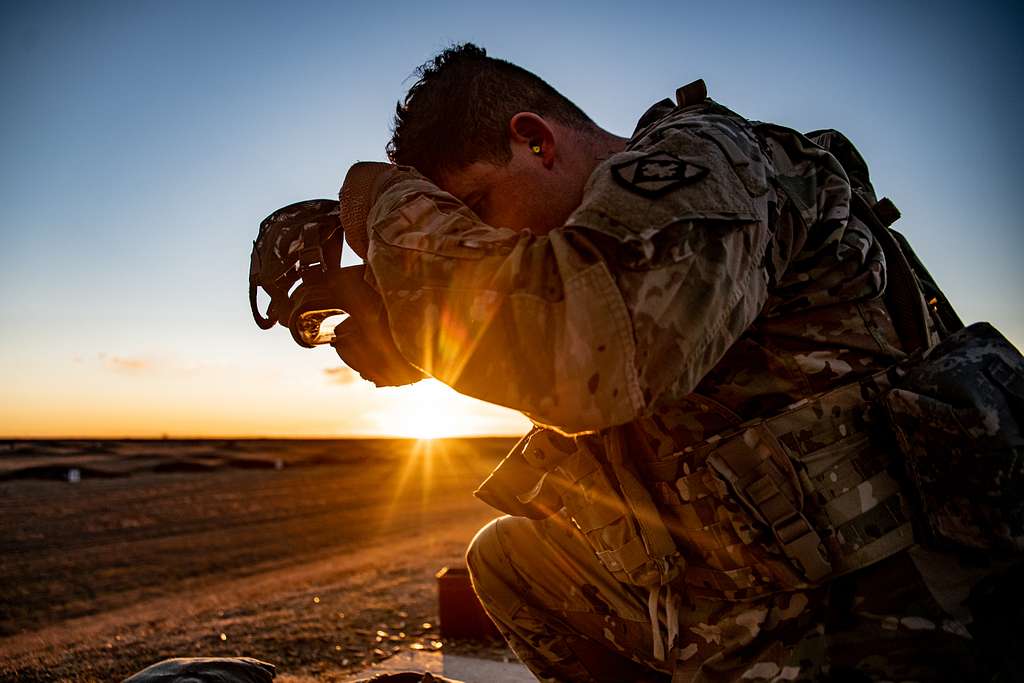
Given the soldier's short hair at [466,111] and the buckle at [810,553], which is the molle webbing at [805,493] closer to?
the buckle at [810,553]

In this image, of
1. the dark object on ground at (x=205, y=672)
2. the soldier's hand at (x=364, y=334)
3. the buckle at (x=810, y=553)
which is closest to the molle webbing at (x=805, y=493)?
the buckle at (x=810, y=553)

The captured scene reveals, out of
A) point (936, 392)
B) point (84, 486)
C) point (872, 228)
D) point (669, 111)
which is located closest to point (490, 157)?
point (669, 111)

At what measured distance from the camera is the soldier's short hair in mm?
1611

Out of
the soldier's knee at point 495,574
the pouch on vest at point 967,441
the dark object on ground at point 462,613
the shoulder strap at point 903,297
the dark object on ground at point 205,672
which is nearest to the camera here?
the pouch on vest at point 967,441

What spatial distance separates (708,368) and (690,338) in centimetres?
10

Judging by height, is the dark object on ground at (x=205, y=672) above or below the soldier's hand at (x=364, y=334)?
below

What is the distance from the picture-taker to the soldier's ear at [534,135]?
61.7 inches

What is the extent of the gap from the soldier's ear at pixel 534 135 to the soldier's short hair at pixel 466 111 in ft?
0.11

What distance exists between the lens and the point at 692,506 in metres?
1.50

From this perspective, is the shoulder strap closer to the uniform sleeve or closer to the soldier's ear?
the uniform sleeve

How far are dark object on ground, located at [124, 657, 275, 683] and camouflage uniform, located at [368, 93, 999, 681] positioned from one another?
4.22ft

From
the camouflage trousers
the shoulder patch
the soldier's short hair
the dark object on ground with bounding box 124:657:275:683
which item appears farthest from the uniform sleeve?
the dark object on ground with bounding box 124:657:275:683

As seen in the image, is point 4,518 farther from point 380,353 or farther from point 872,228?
point 872,228

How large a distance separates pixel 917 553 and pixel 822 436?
31 cm
